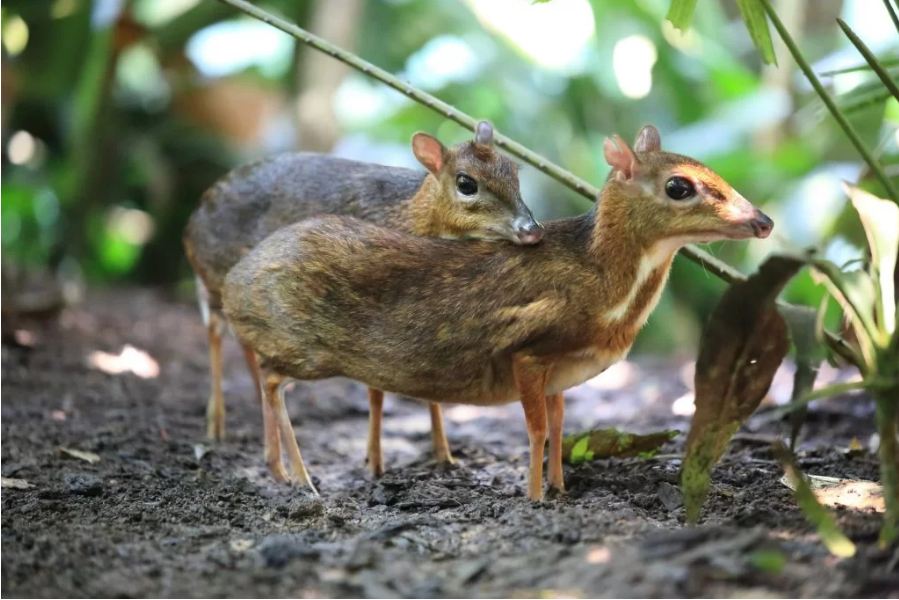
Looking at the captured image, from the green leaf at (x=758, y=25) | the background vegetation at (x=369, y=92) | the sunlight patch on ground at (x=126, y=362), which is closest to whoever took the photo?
the green leaf at (x=758, y=25)

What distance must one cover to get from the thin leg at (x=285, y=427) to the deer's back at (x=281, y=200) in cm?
104

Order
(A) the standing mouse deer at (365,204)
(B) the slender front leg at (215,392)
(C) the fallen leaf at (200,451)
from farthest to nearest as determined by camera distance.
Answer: (B) the slender front leg at (215,392) → (C) the fallen leaf at (200,451) → (A) the standing mouse deer at (365,204)

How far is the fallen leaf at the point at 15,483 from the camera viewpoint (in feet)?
14.3

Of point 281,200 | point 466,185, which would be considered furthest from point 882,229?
point 281,200

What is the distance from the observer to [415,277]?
448 centimetres

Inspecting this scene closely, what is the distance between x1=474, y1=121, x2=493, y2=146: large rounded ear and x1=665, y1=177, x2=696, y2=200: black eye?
41.8 inches

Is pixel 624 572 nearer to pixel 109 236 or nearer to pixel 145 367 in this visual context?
pixel 145 367

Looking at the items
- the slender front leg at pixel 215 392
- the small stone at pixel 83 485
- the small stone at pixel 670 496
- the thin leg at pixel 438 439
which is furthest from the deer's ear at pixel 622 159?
the slender front leg at pixel 215 392

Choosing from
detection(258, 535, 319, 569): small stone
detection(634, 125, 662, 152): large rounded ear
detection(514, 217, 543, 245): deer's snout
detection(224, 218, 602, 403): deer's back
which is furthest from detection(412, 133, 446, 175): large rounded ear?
detection(258, 535, 319, 569): small stone

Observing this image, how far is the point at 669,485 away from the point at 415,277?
56.0 inches

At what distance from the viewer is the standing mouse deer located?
5000 millimetres

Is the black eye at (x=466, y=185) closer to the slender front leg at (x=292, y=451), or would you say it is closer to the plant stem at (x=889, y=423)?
the slender front leg at (x=292, y=451)

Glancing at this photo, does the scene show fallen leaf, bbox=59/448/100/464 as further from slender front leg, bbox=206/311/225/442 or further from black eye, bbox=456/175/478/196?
black eye, bbox=456/175/478/196

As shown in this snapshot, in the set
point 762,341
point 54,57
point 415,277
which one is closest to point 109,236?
point 54,57
